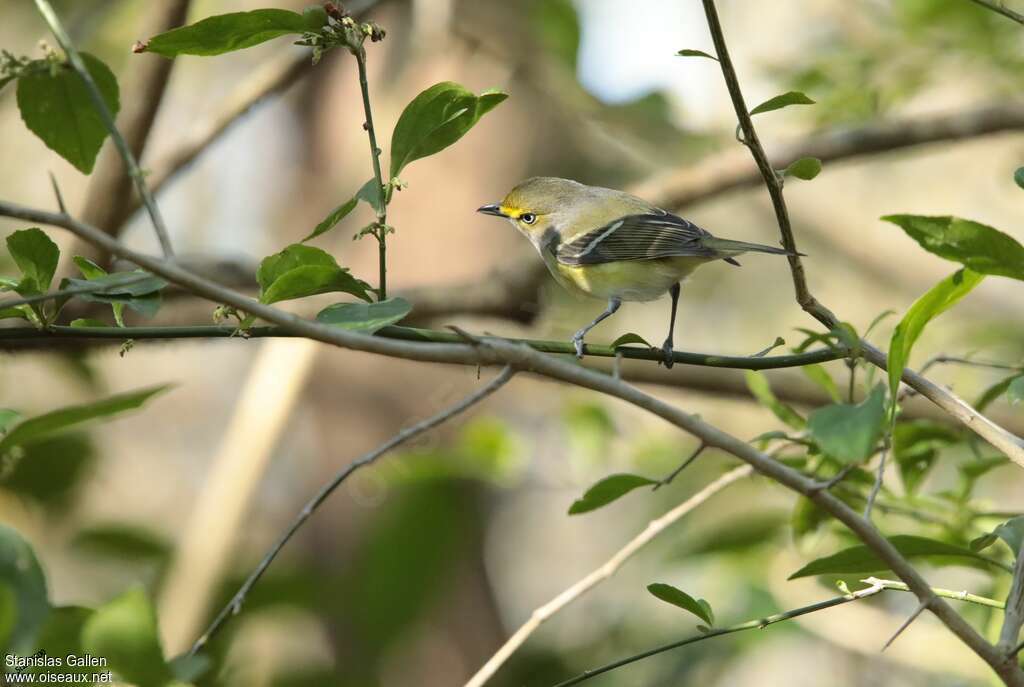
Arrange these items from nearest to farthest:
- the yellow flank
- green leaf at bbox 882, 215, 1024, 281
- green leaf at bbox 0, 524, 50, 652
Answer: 1. green leaf at bbox 0, 524, 50, 652
2. green leaf at bbox 882, 215, 1024, 281
3. the yellow flank

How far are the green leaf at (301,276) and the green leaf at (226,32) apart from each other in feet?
0.64

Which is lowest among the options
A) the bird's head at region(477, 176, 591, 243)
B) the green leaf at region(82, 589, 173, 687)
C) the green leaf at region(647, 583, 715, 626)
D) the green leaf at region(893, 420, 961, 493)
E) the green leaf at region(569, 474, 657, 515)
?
the green leaf at region(647, 583, 715, 626)

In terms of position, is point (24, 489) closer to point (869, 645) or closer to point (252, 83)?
point (252, 83)

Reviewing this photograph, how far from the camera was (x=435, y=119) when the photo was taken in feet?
3.33

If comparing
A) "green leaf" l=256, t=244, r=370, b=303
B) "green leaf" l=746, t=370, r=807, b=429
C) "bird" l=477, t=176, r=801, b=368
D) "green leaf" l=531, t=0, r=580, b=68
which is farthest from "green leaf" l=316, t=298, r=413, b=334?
"green leaf" l=531, t=0, r=580, b=68

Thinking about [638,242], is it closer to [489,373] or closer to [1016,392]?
[489,373]

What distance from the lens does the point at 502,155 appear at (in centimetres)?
415

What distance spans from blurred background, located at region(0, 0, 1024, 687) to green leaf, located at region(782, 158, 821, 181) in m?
0.63

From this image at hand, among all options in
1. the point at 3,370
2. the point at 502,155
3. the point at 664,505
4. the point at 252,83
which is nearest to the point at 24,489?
the point at 3,370

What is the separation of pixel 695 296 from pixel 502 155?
4.75 ft

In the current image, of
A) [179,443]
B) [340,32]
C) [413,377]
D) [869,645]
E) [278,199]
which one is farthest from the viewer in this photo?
[179,443]

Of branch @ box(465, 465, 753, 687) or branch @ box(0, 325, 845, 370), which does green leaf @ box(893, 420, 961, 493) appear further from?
branch @ box(0, 325, 845, 370)

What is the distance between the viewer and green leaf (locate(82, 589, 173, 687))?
0.77m

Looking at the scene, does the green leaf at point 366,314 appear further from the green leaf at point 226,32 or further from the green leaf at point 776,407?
the green leaf at point 776,407
